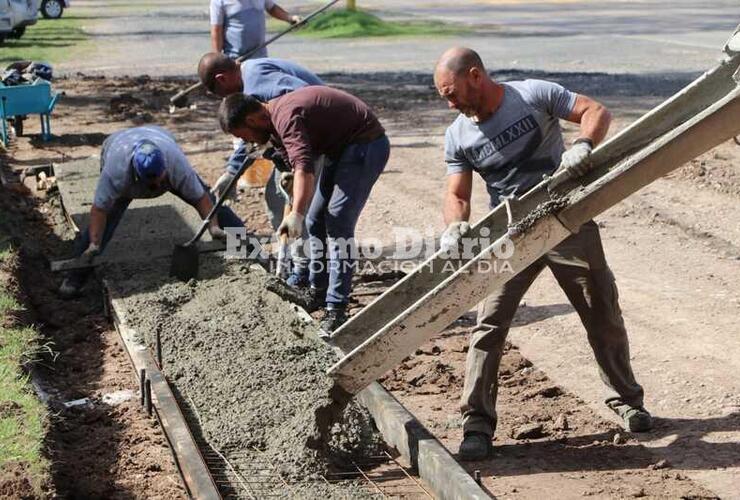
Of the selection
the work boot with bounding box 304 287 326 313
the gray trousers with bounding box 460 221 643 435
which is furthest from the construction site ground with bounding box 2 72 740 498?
the work boot with bounding box 304 287 326 313

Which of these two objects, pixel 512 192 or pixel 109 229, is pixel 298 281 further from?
pixel 512 192

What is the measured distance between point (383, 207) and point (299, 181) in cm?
422

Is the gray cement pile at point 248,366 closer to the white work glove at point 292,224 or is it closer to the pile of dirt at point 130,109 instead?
the white work glove at point 292,224

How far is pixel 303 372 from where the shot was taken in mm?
6023

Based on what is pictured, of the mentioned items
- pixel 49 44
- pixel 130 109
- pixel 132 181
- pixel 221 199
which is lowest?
pixel 49 44

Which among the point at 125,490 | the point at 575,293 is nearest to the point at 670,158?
the point at 575,293

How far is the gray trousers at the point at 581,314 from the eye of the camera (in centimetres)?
543

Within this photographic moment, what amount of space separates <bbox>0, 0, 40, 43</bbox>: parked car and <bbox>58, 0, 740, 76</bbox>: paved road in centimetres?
173

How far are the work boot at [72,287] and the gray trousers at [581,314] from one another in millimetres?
3811

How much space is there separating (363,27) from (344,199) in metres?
20.6

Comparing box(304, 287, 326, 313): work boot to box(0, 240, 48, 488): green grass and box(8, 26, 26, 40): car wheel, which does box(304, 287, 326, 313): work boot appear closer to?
box(0, 240, 48, 488): green grass

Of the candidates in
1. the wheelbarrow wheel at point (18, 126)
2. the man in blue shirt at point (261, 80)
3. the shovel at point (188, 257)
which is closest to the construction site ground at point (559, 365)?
the man in blue shirt at point (261, 80)

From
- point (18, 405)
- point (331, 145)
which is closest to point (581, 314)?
point (331, 145)

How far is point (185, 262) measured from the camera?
26.3 ft
